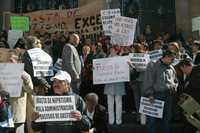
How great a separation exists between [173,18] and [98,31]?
4955 mm

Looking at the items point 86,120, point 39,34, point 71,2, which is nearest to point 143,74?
point 86,120

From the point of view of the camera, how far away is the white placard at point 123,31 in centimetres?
1297

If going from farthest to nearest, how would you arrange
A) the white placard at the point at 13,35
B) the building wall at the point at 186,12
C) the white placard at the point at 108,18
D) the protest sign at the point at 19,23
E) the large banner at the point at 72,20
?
the building wall at the point at 186,12
the large banner at the point at 72,20
the protest sign at the point at 19,23
the white placard at the point at 13,35
the white placard at the point at 108,18

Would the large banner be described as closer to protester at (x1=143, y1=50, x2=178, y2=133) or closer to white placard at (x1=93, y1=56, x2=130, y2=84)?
white placard at (x1=93, y1=56, x2=130, y2=84)

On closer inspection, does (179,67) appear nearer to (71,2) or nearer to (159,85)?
(159,85)

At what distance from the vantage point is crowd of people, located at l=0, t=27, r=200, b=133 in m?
8.26

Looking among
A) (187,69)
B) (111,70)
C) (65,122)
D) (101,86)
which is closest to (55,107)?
(65,122)

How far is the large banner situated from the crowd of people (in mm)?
2133

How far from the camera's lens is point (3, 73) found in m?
10.1

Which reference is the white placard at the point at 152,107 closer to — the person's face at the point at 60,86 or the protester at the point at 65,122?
the protester at the point at 65,122

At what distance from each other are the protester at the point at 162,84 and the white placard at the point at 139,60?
919 mm

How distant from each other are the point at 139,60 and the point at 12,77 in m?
2.92

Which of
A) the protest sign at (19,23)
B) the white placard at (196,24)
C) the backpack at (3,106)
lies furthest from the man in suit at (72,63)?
the protest sign at (19,23)

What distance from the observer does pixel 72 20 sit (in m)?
16.6
